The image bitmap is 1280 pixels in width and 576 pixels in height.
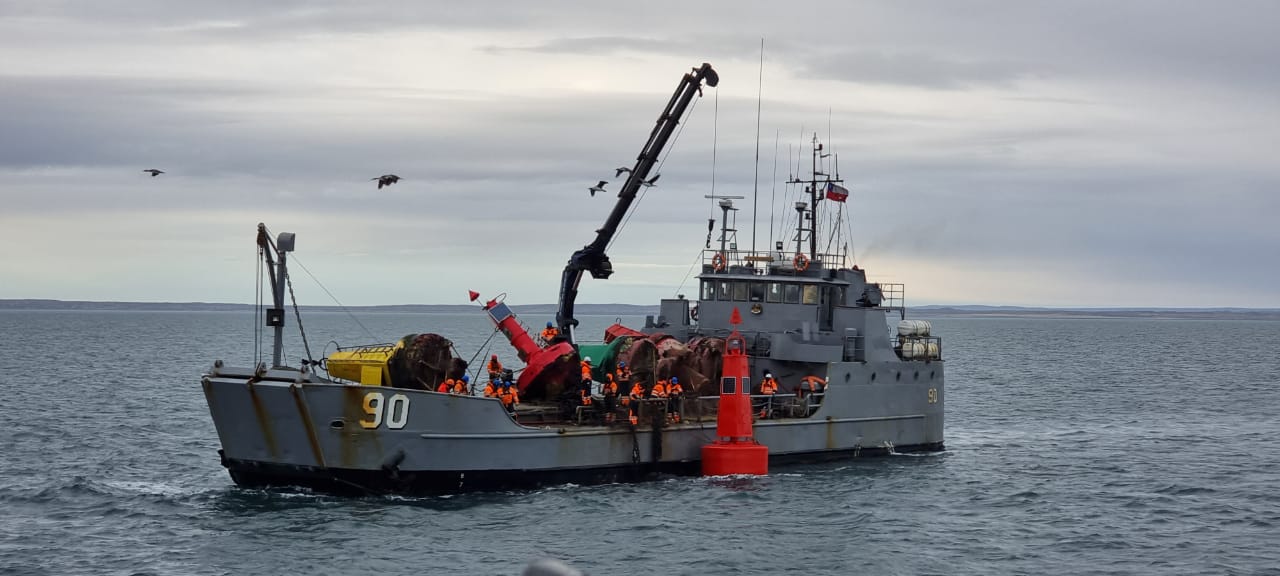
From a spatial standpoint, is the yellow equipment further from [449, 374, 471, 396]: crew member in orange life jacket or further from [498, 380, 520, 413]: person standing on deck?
[498, 380, 520, 413]: person standing on deck

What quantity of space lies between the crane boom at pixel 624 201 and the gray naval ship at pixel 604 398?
4 centimetres

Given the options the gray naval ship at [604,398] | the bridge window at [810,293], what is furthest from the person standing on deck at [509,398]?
the bridge window at [810,293]

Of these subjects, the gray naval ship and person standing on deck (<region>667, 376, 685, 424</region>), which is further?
person standing on deck (<region>667, 376, 685, 424</region>)

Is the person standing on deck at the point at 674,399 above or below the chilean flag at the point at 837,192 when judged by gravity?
below

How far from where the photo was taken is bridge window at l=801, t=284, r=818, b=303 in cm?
3603

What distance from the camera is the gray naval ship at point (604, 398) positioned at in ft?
86.1

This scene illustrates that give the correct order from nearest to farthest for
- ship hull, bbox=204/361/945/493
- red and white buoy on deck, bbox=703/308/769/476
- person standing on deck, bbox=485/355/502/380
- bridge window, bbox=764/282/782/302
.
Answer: ship hull, bbox=204/361/945/493
person standing on deck, bbox=485/355/502/380
red and white buoy on deck, bbox=703/308/769/476
bridge window, bbox=764/282/782/302

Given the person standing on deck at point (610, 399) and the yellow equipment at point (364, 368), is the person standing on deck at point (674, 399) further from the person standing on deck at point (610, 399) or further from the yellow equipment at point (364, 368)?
the yellow equipment at point (364, 368)

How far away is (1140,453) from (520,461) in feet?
71.7

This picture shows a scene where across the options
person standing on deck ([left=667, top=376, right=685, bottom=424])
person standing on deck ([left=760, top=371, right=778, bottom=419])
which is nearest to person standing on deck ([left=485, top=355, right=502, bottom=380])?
person standing on deck ([left=667, top=376, right=685, bottom=424])

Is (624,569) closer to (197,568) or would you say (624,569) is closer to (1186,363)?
(197,568)

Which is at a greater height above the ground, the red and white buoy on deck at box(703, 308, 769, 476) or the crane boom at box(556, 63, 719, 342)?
the crane boom at box(556, 63, 719, 342)

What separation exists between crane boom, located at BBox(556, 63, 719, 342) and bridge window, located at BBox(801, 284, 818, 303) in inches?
213

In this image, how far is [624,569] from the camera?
22984 mm
